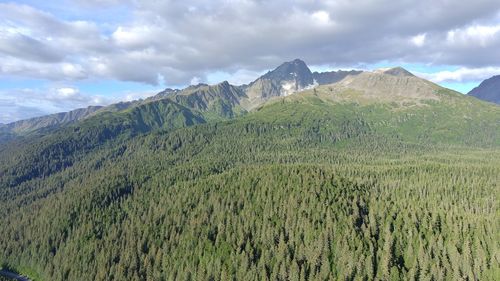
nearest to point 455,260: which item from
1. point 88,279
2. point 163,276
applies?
point 163,276

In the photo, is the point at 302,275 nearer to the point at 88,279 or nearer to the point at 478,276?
the point at 478,276

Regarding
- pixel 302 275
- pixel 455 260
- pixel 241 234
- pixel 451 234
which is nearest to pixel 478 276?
pixel 455 260

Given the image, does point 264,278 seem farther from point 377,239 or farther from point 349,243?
point 377,239

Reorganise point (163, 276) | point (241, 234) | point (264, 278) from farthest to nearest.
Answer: point (241, 234) → point (163, 276) → point (264, 278)

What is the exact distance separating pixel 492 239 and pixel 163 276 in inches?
6246

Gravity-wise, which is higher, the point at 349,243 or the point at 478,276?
the point at 349,243

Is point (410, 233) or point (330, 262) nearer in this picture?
point (330, 262)

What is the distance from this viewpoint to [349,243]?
184 meters

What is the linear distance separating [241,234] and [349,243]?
173ft

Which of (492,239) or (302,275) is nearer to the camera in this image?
(302,275)

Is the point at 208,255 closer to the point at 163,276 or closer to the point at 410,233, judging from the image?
the point at 163,276

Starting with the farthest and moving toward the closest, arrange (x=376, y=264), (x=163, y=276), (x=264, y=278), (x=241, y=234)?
(x=241, y=234), (x=163, y=276), (x=376, y=264), (x=264, y=278)

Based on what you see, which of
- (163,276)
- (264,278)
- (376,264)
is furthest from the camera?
(163,276)

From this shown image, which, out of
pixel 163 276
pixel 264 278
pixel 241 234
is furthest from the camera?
pixel 241 234
